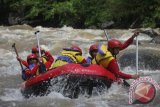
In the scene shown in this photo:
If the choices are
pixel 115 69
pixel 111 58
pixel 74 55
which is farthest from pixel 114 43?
pixel 74 55

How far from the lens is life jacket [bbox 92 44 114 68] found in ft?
25.4

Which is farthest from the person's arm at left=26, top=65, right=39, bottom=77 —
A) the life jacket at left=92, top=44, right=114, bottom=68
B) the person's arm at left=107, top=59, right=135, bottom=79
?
the person's arm at left=107, top=59, right=135, bottom=79

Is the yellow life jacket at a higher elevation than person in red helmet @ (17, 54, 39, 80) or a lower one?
higher

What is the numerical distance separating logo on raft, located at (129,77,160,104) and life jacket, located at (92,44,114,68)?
0.64 metres

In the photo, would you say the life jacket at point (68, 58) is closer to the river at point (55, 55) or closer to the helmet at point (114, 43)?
the river at point (55, 55)

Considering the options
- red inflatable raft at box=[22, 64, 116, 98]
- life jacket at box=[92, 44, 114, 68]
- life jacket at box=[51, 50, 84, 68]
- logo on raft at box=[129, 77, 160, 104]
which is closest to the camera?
logo on raft at box=[129, 77, 160, 104]

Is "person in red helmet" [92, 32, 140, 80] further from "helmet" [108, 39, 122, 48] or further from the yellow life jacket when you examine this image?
the yellow life jacket

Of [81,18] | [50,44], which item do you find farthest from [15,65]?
[81,18]

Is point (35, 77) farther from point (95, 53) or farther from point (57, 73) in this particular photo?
point (95, 53)

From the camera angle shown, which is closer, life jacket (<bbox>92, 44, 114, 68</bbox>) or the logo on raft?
the logo on raft

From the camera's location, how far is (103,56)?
25.6 ft

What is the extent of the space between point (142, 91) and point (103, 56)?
0.91 metres

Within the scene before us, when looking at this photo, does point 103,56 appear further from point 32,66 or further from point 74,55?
point 32,66

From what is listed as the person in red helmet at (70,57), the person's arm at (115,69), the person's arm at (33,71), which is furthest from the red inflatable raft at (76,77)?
the person in red helmet at (70,57)
